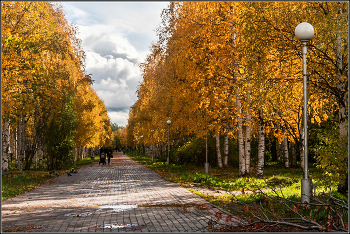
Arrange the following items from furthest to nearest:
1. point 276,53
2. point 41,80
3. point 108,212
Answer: point 41,80 < point 276,53 < point 108,212

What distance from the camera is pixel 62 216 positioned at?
8156mm

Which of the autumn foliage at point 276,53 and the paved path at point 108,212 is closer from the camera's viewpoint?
the paved path at point 108,212

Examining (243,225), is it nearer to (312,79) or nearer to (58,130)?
(312,79)

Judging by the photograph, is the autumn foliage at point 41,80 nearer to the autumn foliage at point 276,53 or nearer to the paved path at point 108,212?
the paved path at point 108,212

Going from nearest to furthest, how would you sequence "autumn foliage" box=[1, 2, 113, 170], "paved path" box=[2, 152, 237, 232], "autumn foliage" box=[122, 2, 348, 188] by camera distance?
"paved path" box=[2, 152, 237, 232]
"autumn foliage" box=[122, 2, 348, 188]
"autumn foliage" box=[1, 2, 113, 170]

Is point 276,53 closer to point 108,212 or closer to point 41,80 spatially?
point 108,212

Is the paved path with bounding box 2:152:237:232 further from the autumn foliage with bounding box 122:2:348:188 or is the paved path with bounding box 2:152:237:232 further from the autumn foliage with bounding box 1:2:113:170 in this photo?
the autumn foliage with bounding box 1:2:113:170

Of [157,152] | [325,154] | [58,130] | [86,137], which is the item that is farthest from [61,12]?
[157,152]

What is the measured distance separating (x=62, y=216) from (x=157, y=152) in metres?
40.6

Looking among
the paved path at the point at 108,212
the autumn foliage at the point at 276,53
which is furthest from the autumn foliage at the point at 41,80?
the autumn foliage at the point at 276,53

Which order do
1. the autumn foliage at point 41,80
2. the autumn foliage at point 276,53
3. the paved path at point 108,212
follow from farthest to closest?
the autumn foliage at point 41,80
the autumn foliage at point 276,53
the paved path at point 108,212

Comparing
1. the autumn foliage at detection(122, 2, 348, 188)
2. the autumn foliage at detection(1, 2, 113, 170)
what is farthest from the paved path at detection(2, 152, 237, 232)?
the autumn foliage at detection(1, 2, 113, 170)

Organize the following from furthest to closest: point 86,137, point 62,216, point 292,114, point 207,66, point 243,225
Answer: point 86,137
point 292,114
point 207,66
point 62,216
point 243,225

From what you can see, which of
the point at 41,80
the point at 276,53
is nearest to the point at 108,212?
the point at 276,53
